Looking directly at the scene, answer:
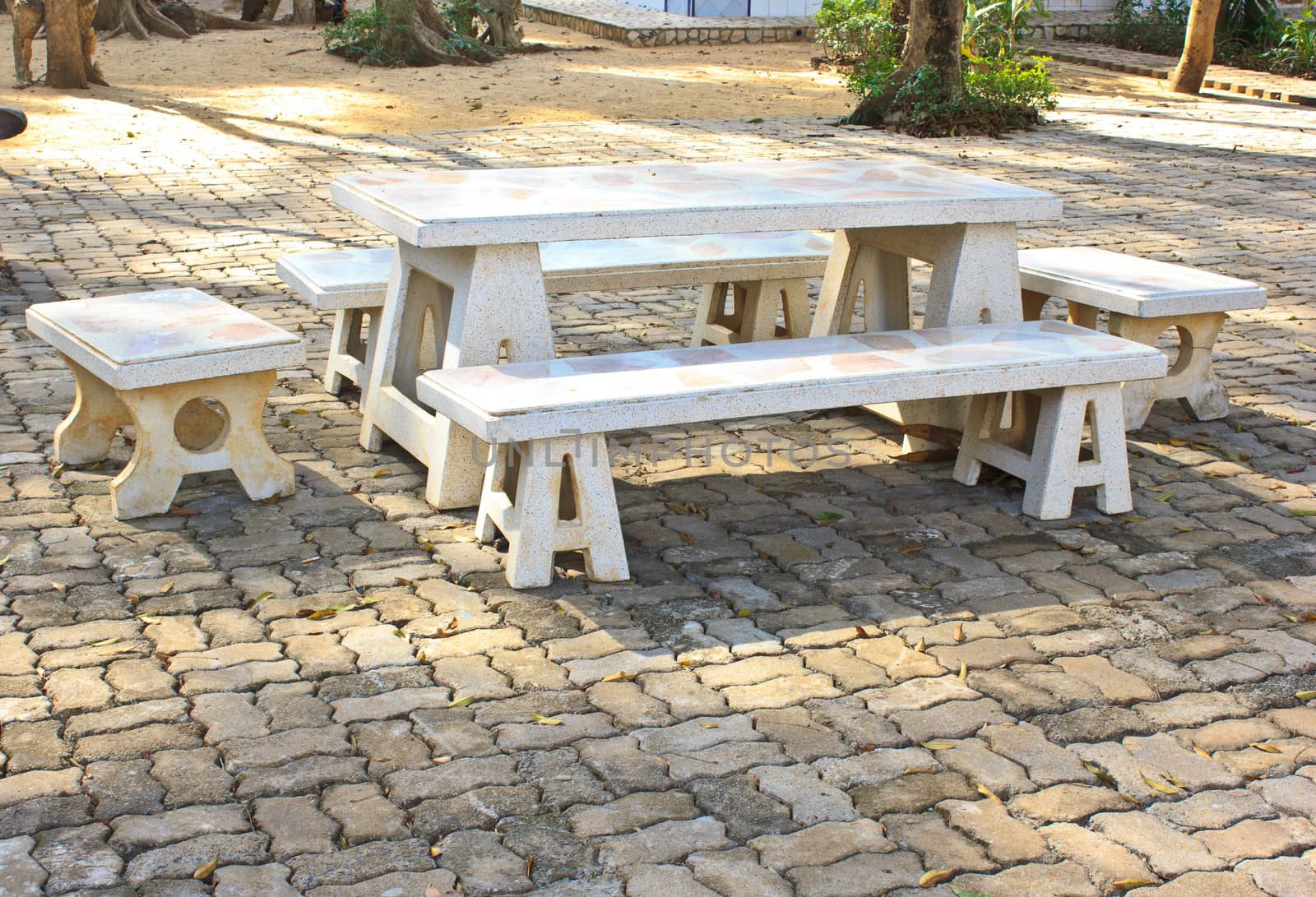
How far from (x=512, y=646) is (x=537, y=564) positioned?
39cm

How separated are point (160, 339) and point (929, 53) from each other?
10228mm

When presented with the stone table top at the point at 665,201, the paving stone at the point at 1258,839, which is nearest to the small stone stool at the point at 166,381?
the stone table top at the point at 665,201

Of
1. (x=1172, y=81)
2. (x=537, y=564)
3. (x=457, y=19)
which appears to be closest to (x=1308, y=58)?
(x=1172, y=81)

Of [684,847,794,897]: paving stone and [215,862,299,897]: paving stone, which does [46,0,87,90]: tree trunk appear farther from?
[684,847,794,897]: paving stone

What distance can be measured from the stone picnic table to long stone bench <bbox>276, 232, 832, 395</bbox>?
0.32 meters

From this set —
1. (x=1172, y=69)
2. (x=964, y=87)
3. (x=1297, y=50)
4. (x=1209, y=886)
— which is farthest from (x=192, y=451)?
(x=1297, y=50)

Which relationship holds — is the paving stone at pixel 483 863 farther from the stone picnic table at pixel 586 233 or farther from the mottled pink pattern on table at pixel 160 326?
the mottled pink pattern on table at pixel 160 326

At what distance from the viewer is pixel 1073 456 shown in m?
4.66

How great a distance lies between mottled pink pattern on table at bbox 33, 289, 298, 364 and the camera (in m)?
4.38

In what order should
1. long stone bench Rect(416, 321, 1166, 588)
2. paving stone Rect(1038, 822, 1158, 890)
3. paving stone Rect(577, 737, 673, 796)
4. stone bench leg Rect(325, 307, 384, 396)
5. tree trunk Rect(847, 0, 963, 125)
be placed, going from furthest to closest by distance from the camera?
tree trunk Rect(847, 0, 963, 125) → stone bench leg Rect(325, 307, 384, 396) → long stone bench Rect(416, 321, 1166, 588) → paving stone Rect(577, 737, 673, 796) → paving stone Rect(1038, 822, 1158, 890)

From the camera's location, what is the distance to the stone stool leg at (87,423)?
4902 mm

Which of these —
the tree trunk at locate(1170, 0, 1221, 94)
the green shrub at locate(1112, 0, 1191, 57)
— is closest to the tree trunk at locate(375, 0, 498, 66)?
the tree trunk at locate(1170, 0, 1221, 94)

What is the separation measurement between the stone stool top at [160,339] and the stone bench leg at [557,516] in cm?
96

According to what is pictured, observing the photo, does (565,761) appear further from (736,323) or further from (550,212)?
(736,323)
